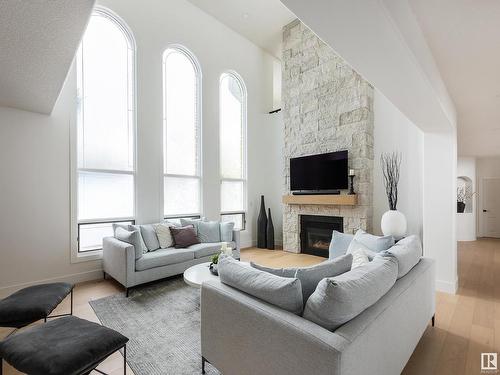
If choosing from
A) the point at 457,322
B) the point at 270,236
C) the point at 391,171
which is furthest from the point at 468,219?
the point at 457,322

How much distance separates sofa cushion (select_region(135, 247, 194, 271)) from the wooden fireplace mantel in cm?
240

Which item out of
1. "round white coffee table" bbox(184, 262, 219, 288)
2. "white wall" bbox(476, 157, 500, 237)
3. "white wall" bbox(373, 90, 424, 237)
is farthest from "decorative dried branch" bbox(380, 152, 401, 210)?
"white wall" bbox(476, 157, 500, 237)

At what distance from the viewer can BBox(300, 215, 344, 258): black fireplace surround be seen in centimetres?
493

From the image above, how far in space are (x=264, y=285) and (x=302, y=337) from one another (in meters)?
0.35

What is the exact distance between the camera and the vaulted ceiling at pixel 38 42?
160 centimetres

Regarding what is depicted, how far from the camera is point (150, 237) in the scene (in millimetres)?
3811

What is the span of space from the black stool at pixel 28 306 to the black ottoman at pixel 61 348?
39 centimetres

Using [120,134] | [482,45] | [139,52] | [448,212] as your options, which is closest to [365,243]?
[448,212]

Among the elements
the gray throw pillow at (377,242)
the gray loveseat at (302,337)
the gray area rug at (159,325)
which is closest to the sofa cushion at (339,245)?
the gray throw pillow at (377,242)

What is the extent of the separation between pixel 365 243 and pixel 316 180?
2533 millimetres

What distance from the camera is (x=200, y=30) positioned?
5090 millimetres

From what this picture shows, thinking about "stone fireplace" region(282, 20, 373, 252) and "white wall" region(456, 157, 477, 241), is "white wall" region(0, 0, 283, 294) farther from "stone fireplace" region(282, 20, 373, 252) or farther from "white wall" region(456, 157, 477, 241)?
"white wall" region(456, 157, 477, 241)

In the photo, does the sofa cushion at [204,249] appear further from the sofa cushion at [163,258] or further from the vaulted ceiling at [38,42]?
the vaulted ceiling at [38,42]

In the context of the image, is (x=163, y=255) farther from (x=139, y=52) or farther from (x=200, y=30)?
(x=200, y=30)
